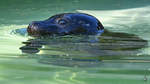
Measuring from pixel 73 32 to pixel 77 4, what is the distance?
532 centimetres

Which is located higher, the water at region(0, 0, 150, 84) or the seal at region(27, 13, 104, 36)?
the seal at region(27, 13, 104, 36)

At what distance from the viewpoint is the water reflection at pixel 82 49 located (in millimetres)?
2941

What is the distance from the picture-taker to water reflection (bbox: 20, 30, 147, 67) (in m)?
2.94

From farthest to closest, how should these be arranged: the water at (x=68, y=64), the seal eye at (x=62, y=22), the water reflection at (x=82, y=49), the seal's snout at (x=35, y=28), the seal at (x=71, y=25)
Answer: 1. the seal eye at (x=62, y=22)
2. the seal at (x=71, y=25)
3. the seal's snout at (x=35, y=28)
4. the water reflection at (x=82, y=49)
5. the water at (x=68, y=64)

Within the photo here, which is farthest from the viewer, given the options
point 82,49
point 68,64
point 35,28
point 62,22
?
point 62,22

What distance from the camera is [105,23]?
6.00m

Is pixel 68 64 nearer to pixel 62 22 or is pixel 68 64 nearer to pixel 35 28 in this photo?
pixel 35 28

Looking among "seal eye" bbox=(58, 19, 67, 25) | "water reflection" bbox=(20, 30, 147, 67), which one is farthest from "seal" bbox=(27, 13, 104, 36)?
"water reflection" bbox=(20, 30, 147, 67)

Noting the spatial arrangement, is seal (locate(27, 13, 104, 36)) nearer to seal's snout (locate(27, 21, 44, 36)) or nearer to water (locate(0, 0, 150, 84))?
seal's snout (locate(27, 21, 44, 36))

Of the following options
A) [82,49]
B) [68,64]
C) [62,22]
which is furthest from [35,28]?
[68,64]

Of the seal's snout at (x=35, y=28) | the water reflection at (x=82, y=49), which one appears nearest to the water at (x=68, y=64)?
the water reflection at (x=82, y=49)

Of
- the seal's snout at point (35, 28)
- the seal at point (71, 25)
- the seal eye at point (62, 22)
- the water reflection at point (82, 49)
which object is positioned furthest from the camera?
the seal eye at point (62, 22)

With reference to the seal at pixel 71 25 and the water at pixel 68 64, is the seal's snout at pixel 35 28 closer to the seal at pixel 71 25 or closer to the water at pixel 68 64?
the seal at pixel 71 25

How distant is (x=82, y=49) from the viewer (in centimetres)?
349
